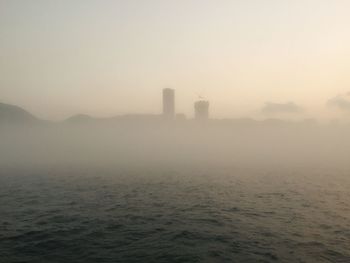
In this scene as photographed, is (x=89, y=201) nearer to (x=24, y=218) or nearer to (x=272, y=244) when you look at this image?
(x=24, y=218)

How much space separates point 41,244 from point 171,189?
54.2 m

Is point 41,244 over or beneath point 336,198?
over

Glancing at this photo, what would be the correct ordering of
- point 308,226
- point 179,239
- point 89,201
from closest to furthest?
point 179,239 < point 308,226 < point 89,201

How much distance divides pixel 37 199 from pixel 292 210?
60437 millimetres

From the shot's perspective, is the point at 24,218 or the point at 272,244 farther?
the point at 24,218

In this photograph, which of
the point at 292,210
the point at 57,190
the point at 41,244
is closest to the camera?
the point at 41,244

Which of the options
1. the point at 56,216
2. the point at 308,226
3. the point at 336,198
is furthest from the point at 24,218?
the point at 336,198

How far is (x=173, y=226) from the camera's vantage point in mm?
53062

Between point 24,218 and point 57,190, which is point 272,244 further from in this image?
point 57,190

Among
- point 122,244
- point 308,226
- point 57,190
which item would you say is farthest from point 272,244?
point 57,190

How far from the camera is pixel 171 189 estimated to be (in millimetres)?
94500

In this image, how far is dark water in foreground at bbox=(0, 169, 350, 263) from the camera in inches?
1585

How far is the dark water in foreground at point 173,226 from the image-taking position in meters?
40.2

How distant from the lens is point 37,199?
7712 cm
